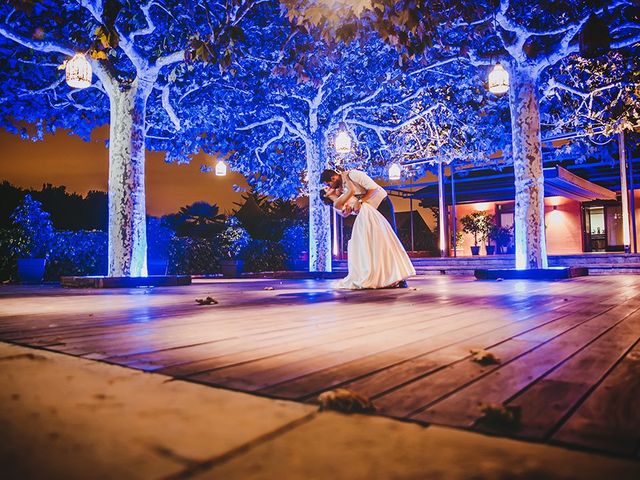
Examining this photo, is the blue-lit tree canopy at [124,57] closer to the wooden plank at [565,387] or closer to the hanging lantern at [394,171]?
the hanging lantern at [394,171]

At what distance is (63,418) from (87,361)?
846mm

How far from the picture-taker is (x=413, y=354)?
226 cm

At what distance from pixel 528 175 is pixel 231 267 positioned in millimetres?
9332

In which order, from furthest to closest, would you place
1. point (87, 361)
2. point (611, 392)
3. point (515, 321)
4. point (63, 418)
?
point (515, 321), point (87, 361), point (611, 392), point (63, 418)

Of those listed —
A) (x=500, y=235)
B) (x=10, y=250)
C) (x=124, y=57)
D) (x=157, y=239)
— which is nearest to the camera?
(x=124, y=57)

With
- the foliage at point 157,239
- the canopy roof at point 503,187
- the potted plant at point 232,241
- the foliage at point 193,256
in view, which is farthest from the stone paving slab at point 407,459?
the canopy roof at point 503,187

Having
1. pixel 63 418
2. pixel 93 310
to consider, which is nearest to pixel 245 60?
pixel 93 310

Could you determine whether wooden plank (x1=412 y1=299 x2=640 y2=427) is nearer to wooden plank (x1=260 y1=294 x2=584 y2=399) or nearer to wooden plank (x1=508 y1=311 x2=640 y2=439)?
wooden plank (x1=508 y1=311 x2=640 y2=439)

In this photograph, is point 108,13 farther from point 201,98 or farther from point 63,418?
point 201,98

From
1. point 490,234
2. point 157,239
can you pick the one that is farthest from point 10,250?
point 490,234

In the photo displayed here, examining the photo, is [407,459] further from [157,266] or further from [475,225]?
[475,225]

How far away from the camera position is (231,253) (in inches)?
650

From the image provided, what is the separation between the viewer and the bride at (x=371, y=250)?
287 inches

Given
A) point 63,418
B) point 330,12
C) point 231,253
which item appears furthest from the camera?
point 231,253
